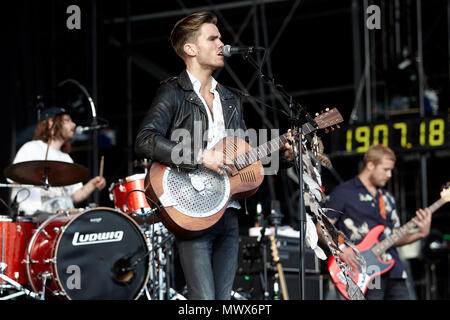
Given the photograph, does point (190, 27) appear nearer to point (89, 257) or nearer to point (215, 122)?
point (215, 122)

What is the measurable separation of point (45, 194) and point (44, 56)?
144 inches

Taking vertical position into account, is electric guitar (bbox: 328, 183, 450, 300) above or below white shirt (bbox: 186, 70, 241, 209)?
below

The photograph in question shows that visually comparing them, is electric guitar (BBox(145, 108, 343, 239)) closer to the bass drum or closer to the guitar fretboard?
the guitar fretboard

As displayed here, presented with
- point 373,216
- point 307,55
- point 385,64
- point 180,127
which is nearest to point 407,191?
point 307,55

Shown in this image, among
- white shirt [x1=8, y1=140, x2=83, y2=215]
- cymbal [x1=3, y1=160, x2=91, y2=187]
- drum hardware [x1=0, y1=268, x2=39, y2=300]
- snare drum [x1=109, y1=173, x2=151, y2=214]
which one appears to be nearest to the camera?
drum hardware [x1=0, y1=268, x2=39, y2=300]

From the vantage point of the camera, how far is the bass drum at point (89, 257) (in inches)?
204

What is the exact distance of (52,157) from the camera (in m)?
6.19

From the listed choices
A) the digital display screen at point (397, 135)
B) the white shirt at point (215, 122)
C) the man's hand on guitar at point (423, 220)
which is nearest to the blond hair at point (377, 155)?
the man's hand on guitar at point (423, 220)

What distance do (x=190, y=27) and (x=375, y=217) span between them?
10.6 feet

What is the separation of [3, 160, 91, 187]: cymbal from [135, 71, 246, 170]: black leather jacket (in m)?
1.89

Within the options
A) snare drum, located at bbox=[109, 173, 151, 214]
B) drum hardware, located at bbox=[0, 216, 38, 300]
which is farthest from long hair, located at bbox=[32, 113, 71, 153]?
drum hardware, located at bbox=[0, 216, 38, 300]

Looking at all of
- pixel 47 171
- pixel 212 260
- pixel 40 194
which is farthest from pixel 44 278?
pixel 212 260

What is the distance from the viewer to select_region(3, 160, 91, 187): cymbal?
530cm
